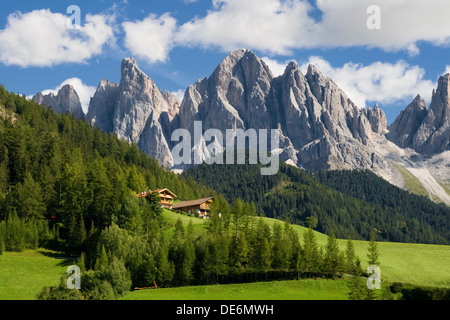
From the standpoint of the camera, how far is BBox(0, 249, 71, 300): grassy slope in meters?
60.9

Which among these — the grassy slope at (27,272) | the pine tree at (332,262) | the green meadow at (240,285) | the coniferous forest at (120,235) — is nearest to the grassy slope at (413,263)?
the green meadow at (240,285)

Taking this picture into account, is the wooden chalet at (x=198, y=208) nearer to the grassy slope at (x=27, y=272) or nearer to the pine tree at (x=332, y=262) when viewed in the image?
the grassy slope at (x=27, y=272)

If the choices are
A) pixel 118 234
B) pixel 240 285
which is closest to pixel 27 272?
pixel 118 234

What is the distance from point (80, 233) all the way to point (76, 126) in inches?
3315

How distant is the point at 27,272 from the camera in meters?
71.8

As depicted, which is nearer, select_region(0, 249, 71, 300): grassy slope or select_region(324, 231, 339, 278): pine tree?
select_region(0, 249, 71, 300): grassy slope

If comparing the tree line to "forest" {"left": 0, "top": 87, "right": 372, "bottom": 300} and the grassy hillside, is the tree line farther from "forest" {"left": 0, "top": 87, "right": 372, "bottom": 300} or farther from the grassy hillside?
the grassy hillside

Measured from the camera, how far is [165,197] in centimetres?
13062

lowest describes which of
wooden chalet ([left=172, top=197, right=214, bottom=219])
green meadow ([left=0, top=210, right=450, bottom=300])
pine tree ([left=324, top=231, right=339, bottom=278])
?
green meadow ([left=0, top=210, right=450, bottom=300])

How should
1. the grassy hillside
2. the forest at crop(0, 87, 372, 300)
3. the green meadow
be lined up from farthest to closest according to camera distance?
the grassy hillside < the forest at crop(0, 87, 372, 300) < the green meadow

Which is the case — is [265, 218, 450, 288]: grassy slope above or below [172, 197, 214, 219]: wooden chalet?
below

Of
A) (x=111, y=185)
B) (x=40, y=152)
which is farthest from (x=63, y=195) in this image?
(x=40, y=152)

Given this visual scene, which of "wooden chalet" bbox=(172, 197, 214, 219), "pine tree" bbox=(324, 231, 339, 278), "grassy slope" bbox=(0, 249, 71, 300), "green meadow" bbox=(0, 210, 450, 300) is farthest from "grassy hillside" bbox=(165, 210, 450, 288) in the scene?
"grassy slope" bbox=(0, 249, 71, 300)
